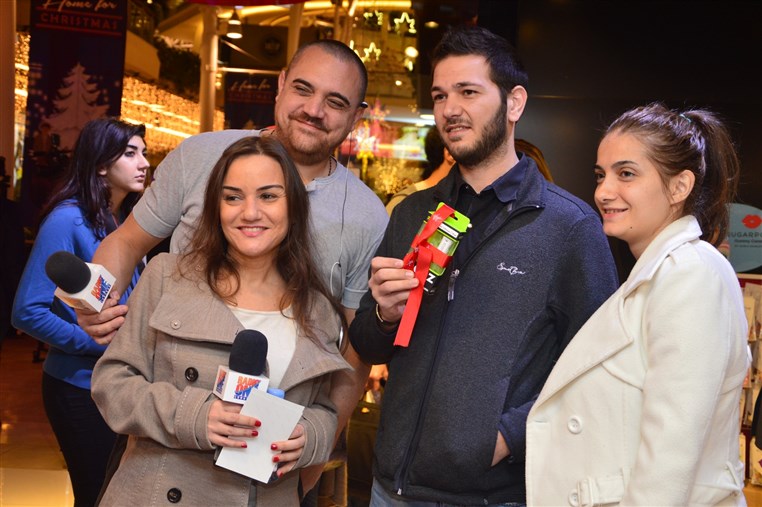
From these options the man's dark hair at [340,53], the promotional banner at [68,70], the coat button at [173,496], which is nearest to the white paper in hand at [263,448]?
the coat button at [173,496]

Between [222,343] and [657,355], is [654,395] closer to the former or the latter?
[657,355]

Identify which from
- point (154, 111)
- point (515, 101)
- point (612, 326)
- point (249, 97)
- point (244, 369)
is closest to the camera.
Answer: point (612, 326)

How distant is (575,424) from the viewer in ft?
6.90

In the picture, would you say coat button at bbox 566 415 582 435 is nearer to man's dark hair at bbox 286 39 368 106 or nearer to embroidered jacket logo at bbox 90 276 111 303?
embroidered jacket logo at bbox 90 276 111 303

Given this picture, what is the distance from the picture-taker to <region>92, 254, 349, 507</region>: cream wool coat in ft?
7.78

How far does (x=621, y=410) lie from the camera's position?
203 centimetres

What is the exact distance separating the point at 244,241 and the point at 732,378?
53.0 inches

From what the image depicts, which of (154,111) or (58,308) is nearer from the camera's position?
(58,308)

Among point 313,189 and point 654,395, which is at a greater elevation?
point 313,189

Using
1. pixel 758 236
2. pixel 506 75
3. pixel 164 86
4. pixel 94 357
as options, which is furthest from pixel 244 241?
pixel 164 86

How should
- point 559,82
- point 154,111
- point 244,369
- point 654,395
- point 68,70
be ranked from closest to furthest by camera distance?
1. point 654,395
2. point 244,369
3. point 559,82
4. point 68,70
5. point 154,111

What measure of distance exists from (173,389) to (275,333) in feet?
1.10

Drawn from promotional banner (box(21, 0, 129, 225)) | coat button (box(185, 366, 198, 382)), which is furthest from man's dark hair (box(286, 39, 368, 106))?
promotional banner (box(21, 0, 129, 225))

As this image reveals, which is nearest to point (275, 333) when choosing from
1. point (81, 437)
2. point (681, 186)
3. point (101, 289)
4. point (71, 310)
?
point (101, 289)
